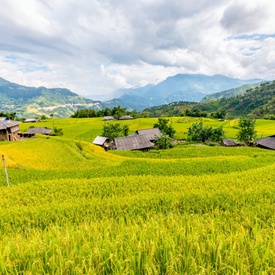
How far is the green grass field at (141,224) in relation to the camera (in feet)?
8.05

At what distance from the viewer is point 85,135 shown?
247 ft

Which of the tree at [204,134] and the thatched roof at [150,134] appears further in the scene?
the thatched roof at [150,134]

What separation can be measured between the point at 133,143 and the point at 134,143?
9.7 inches

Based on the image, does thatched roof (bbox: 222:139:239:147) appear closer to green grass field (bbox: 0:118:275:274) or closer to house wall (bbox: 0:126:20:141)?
green grass field (bbox: 0:118:275:274)

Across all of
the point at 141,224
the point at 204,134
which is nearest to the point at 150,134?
the point at 204,134

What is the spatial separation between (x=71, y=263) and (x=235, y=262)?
1915mm

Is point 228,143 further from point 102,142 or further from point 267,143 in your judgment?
point 102,142

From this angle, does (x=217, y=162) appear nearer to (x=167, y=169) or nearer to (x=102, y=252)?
(x=167, y=169)

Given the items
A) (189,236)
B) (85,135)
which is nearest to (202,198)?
(189,236)

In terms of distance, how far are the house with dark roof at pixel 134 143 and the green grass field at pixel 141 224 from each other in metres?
29.3

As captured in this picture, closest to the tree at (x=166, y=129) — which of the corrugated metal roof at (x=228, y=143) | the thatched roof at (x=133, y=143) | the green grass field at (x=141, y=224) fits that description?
the thatched roof at (x=133, y=143)

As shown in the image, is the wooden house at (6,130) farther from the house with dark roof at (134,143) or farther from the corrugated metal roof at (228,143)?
the corrugated metal roof at (228,143)

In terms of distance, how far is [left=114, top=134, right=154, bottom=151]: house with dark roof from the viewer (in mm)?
49500

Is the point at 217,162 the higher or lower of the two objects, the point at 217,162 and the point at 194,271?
the lower
